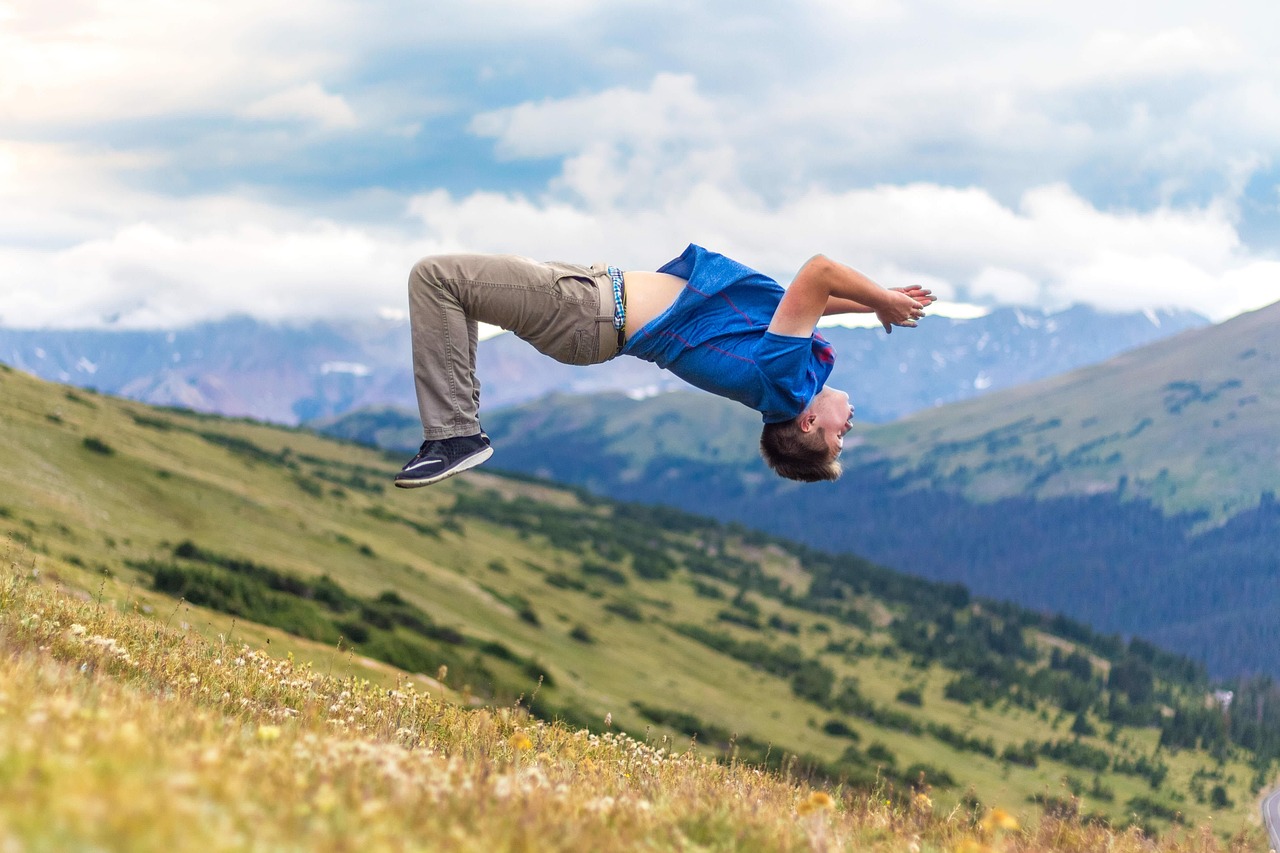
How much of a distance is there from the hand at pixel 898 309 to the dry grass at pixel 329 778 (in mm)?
4663

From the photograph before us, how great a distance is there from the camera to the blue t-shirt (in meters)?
10.1

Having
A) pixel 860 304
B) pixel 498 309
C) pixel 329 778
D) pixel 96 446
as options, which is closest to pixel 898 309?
pixel 860 304

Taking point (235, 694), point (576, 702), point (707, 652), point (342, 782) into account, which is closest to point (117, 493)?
point (576, 702)

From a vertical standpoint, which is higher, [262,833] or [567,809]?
[262,833]

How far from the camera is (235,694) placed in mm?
9953

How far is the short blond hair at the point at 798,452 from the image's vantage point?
35.3 ft

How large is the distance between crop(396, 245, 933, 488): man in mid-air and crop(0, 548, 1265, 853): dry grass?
9.08 feet

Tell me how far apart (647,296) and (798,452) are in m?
2.25

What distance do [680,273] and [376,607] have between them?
76.0 m

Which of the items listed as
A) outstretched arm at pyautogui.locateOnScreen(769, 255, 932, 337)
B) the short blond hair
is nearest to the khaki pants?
outstretched arm at pyautogui.locateOnScreen(769, 255, 932, 337)

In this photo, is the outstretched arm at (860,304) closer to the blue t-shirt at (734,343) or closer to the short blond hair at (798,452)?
the blue t-shirt at (734,343)

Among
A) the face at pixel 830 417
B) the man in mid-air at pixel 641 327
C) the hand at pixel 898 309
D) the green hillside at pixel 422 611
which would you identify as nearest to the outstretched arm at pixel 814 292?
the man in mid-air at pixel 641 327

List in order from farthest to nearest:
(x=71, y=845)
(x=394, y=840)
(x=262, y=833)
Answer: (x=394, y=840) → (x=262, y=833) → (x=71, y=845)

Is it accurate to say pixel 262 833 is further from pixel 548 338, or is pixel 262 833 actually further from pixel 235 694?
pixel 548 338
